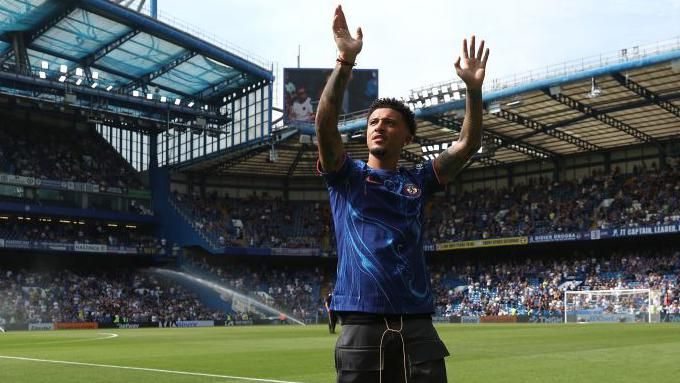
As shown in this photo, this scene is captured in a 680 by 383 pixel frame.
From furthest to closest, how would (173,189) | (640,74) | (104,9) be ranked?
(173,189), (104,9), (640,74)

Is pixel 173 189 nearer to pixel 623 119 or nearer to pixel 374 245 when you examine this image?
pixel 623 119

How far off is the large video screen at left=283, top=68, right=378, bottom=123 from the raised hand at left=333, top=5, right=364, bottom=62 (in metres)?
56.7

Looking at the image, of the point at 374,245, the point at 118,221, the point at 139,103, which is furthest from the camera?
the point at 118,221

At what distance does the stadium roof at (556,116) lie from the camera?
47219mm

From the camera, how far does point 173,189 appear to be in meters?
73.8

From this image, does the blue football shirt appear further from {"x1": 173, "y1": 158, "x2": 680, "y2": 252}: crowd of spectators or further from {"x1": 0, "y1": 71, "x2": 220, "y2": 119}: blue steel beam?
{"x1": 0, "y1": 71, "x2": 220, "y2": 119}: blue steel beam

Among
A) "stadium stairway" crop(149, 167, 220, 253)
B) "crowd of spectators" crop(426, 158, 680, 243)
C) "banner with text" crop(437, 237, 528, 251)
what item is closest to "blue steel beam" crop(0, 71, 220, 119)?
"stadium stairway" crop(149, 167, 220, 253)

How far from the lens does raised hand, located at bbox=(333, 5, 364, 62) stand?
454 cm

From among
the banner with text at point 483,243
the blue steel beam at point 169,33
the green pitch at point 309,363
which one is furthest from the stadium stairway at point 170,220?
the green pitch at point 309,363

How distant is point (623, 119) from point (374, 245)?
180ft

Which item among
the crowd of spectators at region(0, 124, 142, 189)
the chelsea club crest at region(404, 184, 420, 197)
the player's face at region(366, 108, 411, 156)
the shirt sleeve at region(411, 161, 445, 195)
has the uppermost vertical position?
the crowd of spectators at region(0, 124, 142, 189)

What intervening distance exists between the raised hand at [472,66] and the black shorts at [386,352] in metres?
1.57

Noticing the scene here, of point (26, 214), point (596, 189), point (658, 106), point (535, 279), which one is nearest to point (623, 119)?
point (658, 106)

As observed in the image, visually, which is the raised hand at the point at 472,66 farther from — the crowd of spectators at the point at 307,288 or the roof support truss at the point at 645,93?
the crowd of spectators at the point at 307,288
